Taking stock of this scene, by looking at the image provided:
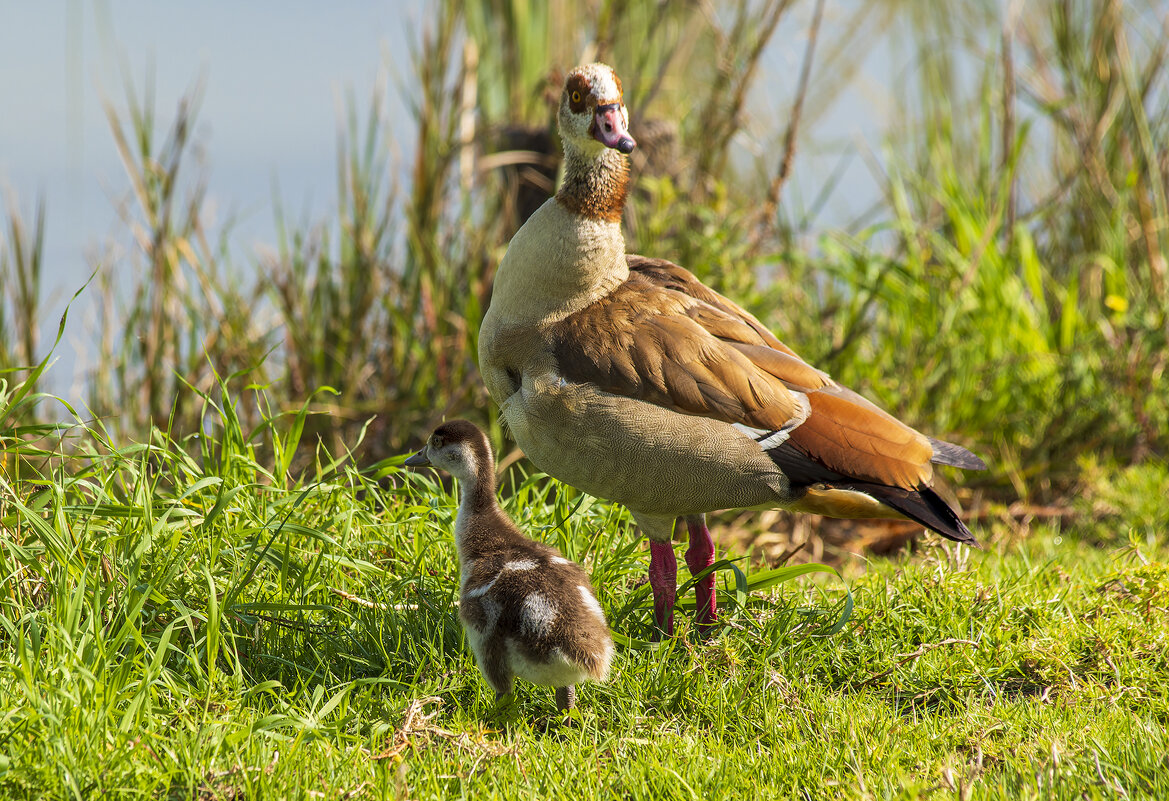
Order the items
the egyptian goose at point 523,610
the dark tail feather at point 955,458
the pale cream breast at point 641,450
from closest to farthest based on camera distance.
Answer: the egyptian goose at point 523,610
the pale cream breast at point 641,450
the dark tail feather at point 955,458

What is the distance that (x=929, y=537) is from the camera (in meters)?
4.82

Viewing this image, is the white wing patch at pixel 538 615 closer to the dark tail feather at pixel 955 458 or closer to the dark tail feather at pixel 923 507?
the dark tail feather at pixel 923 507

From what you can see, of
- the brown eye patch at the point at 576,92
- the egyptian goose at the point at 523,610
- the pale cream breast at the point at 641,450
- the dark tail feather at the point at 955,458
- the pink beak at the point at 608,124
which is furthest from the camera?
the dark tail feather at the point at 955,458

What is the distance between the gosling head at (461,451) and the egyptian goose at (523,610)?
13 cm

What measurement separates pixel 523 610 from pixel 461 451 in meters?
0.80

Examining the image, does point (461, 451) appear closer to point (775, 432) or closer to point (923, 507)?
point (775, 432)

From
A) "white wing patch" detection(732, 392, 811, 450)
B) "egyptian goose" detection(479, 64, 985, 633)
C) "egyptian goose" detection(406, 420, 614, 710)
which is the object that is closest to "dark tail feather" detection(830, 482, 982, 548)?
"egyptian goose" detection(479, 64, 985, 633)

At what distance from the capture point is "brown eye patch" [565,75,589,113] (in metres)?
3.91

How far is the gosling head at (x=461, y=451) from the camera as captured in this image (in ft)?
12.6

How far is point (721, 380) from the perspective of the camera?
3812 millimetres

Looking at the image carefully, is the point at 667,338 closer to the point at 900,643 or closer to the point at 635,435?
the point at 635,435

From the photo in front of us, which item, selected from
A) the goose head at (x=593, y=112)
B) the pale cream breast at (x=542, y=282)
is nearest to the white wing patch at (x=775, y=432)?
the pale cream breast at (x=542, y=282)

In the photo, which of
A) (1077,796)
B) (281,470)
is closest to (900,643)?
(1077,796)

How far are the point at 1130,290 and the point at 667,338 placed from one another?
546 cm
